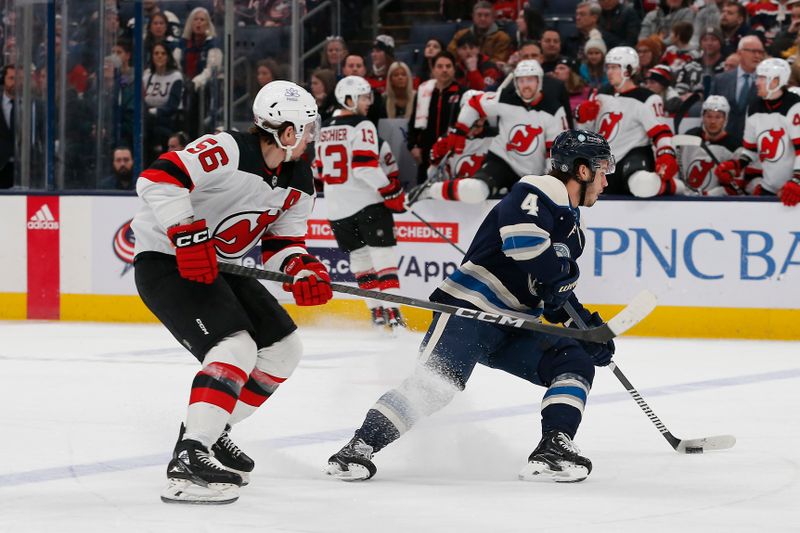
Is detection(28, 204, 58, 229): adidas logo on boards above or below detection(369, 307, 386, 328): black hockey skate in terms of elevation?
above

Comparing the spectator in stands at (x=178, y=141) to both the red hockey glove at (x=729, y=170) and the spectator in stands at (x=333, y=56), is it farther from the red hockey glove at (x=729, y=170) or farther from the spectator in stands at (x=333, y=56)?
the red hockey glove at (x=729, y=170)

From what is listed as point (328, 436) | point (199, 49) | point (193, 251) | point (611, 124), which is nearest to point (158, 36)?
point (199, 49)

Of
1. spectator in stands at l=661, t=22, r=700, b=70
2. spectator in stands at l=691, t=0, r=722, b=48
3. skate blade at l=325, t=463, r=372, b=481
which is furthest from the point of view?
spectator in stands at l=691, t=0, r=722, b=48

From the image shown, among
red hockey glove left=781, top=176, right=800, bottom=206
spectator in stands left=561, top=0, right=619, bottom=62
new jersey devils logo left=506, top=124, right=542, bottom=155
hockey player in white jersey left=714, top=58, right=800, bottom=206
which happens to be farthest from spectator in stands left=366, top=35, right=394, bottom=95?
red hockey glove left=781, top=176, right=800, bottom=206

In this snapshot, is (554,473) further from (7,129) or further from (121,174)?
(7,129)

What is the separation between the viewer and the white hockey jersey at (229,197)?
147 inches

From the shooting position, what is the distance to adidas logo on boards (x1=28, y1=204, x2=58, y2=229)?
29.5 ft

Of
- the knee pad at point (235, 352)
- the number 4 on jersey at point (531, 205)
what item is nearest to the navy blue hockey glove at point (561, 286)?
the number 4 on jersey at point (531, 205)

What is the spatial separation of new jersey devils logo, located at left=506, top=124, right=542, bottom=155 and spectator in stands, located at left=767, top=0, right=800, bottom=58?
1.87 metres

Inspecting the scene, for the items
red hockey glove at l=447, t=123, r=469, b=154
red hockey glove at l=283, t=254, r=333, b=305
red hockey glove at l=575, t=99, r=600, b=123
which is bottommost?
red hockey glove at l=283, t=254, r=333, b=305

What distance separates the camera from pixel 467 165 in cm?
889

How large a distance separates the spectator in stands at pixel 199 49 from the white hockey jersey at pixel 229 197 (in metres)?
5.52

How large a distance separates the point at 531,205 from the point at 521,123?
4.70 meters

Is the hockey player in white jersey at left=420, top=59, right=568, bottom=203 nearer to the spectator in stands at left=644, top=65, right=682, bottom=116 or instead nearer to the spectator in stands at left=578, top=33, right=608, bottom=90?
the spectator in stands at left=644, top=65, right=682, bottom=116
